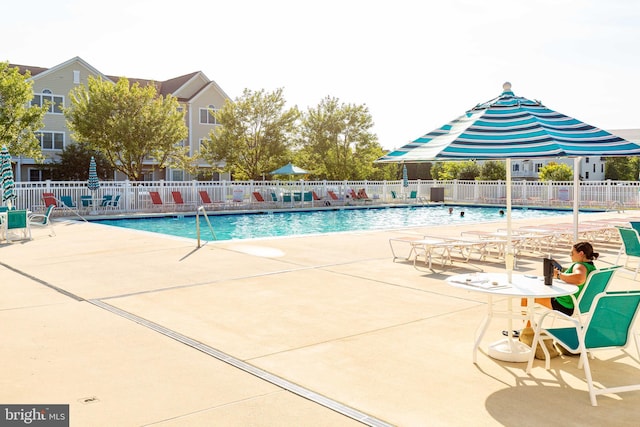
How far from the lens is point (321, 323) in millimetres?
6336

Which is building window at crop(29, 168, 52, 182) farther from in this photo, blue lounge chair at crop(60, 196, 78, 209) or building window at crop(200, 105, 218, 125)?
blue lounge chair at crop(60, 196, 78, 209)

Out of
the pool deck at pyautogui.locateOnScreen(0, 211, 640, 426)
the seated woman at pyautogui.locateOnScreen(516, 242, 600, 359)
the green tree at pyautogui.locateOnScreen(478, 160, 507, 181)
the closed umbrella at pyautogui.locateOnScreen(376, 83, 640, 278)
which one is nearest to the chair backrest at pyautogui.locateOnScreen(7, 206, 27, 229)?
the pool deck at pyautogui.locateOnScreen(0, 211, 640, 426)

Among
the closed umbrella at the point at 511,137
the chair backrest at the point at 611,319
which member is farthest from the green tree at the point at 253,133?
the chair backrest at the point at 611,319

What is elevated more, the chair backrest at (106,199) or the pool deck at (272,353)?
the chair backrest at (106,199)

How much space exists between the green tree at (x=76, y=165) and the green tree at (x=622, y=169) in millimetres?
48728

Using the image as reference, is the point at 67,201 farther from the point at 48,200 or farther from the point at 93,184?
the point at 93,184

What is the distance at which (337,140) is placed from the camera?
1661 inches

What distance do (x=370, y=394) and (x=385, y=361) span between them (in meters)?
0.78

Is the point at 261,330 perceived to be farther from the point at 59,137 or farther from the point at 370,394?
the point at 59,137

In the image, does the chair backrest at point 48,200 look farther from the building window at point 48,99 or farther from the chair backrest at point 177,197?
the building window at point 48,99

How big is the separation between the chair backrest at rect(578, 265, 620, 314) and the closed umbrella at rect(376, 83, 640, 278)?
1727mm

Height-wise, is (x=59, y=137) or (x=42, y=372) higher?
(x=59, y=137)

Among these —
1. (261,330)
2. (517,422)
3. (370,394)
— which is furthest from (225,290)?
(517,422)

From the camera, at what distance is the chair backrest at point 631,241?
29.7ft
